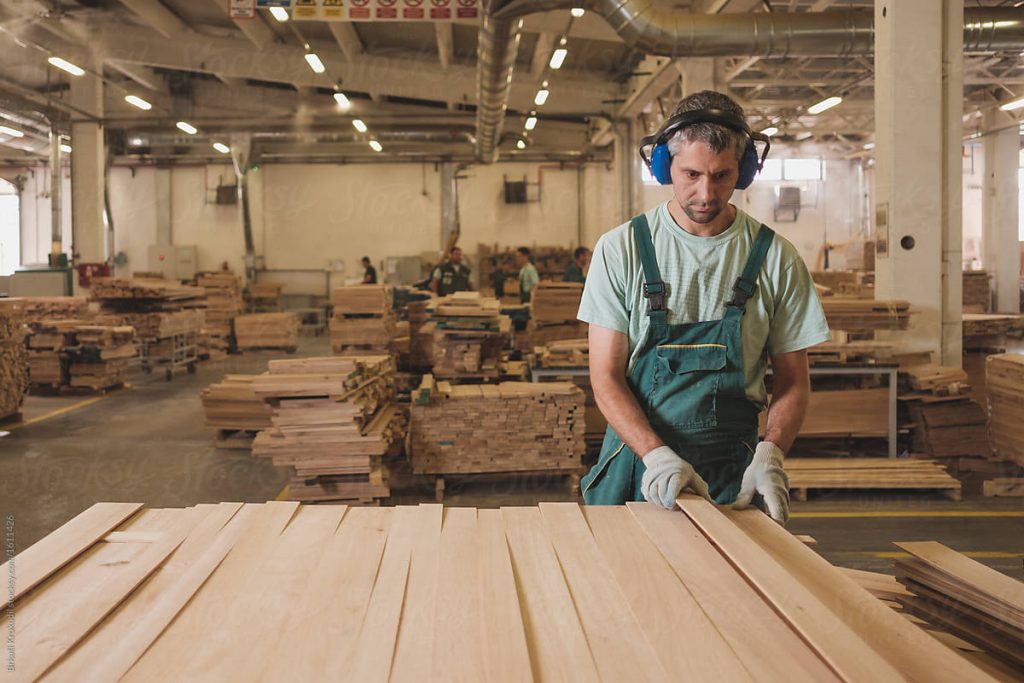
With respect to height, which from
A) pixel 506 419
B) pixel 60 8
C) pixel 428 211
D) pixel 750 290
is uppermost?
pixel 60 8

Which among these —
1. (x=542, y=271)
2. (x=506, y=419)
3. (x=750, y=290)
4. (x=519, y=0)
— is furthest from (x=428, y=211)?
(x=750, y=290)

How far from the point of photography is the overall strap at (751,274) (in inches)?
104

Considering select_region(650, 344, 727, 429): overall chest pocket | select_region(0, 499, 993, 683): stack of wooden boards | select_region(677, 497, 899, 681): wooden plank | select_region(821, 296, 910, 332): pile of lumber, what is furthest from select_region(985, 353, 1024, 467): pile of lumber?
select_region(677, 497, 899, 681): wooden plank

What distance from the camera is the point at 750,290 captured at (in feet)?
8.64

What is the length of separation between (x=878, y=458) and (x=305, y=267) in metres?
20.7

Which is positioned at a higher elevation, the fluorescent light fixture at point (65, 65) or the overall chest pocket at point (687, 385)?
the fluorescent light fixture at point (65, 65)

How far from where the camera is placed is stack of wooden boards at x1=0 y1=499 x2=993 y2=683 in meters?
1.45

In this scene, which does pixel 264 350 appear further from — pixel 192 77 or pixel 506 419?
pixel 506 419

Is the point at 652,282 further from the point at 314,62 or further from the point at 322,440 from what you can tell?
the point at 314,62

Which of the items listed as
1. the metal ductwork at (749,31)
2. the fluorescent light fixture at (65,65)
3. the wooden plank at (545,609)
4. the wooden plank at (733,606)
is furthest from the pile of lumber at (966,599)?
the fluorescent light fixture at (65,65)

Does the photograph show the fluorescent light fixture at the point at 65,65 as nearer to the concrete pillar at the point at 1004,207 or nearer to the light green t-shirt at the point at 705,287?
the light green t-shirt at the point at 705,287

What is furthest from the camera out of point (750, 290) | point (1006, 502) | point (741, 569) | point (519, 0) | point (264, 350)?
point (264, 350)

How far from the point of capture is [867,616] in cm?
167

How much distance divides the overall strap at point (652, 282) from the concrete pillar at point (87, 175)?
57.9 feet
